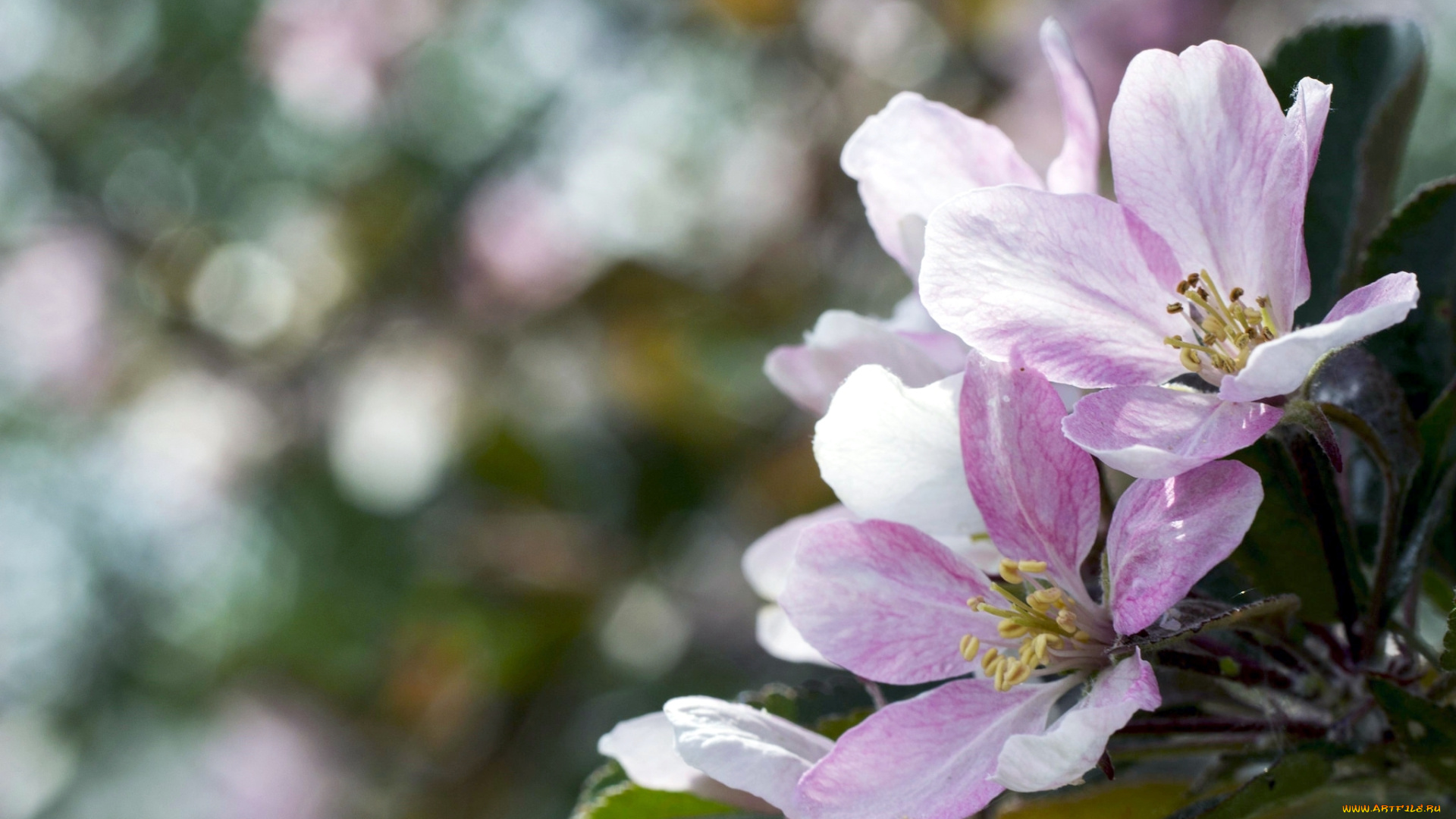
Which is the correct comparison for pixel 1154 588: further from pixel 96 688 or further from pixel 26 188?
pixel 26 188

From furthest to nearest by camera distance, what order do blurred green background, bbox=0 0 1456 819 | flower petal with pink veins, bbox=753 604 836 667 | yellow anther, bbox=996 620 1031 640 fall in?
blurred green background, bbox=0 0 1456 819 → flower petal with pink veins, bbox=753 604 836 667 → yellow anther, bbox=996 620 1031 640

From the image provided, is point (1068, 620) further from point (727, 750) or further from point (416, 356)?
point (416, 356)

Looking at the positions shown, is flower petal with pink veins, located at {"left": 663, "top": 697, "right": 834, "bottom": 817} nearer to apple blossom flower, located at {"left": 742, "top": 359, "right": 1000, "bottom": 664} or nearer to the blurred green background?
apple blossom flower, located at {"left": 742, "top": 359, "right": 1000, "bottom": 664}

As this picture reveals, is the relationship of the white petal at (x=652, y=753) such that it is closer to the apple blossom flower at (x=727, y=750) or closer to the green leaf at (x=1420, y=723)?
the apple blossom flower at (x=727, y=750)

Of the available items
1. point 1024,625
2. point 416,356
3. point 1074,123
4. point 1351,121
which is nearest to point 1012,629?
point 1024,625

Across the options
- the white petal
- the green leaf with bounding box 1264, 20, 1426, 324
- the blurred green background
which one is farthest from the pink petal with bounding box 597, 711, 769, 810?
the blurred green background

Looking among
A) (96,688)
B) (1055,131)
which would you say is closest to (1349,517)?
(1055,131)
